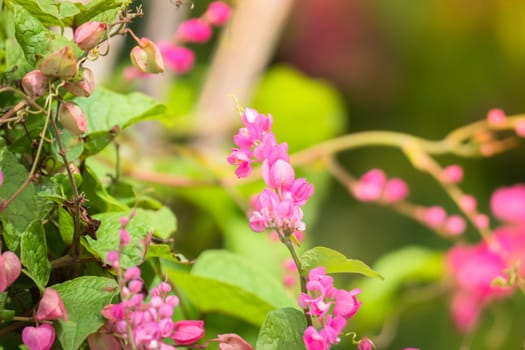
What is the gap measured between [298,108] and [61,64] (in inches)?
33.7

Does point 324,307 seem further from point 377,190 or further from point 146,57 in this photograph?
point 377,190

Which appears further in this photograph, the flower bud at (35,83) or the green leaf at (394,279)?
the green leaf at (394,279)

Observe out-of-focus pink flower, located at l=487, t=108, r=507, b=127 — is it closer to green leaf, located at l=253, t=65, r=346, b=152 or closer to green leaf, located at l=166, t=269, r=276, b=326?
green leaf, located at l=166, t=269, r=276, b=326

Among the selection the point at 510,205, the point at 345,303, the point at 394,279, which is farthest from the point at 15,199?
the point at 510,205

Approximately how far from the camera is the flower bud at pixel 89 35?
1.06 ft

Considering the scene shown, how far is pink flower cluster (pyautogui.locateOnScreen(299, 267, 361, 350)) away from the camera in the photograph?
12.0 inches

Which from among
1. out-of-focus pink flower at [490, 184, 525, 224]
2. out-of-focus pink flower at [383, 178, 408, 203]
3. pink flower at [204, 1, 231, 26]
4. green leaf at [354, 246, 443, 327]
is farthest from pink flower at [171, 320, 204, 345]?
out-of-focus pink flower at [490, 184, 525, 224]

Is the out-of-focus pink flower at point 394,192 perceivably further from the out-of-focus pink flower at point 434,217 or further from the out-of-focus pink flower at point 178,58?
the out-of-focus pink flower at point 178,58

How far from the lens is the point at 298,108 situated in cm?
115

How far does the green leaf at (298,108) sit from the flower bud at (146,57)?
743 mm

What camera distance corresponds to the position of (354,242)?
1.72 m

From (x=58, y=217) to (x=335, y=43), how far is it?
5.32 ft

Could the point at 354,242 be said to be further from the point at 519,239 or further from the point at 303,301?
the point at 303,301


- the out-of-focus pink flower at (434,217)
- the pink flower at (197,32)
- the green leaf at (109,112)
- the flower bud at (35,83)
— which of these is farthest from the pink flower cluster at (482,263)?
the flower bud at (35,83)
